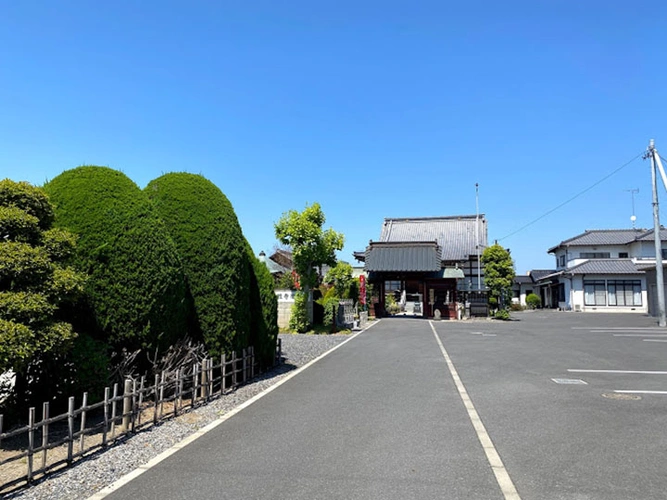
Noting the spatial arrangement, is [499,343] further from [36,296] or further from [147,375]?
[36,296]

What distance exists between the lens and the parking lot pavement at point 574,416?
4172mm

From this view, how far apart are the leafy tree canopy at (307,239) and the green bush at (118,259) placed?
1289cm

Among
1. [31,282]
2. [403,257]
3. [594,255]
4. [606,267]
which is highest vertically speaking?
[594,255]

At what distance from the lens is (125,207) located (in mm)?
6695

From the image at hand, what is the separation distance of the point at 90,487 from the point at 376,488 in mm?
2635

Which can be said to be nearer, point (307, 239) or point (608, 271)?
point (307, 239)

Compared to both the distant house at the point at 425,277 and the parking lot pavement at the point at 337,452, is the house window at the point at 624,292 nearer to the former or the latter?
the distant house at the point at 425,277

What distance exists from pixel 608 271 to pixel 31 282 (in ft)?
143

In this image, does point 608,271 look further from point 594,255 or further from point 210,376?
point 210,376

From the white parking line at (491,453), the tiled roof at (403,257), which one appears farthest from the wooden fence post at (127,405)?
the tiled roof at (403,257)

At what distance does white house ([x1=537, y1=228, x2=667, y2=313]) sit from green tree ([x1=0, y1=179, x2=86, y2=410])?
4189 cm

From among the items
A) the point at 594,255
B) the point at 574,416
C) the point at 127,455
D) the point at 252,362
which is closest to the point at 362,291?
the point at 252,362

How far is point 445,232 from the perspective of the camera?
1709 inches

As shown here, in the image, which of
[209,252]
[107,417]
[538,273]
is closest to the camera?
[107,417]
